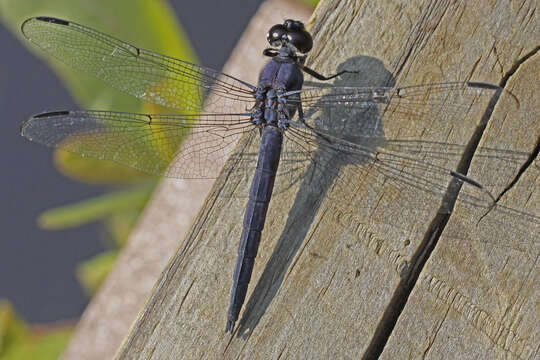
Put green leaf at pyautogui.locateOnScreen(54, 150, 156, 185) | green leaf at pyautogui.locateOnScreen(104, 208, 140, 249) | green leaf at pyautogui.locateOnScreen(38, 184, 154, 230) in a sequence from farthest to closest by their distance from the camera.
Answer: green leaf at pyautogui.locateOnScreen(104, 208, 140, 249) < green leaf at pyautogui.locateOnScreen(38, 184, 154, 230) < green leaf at pyautogui.locateOnScreen(54, 150, 156, 185)

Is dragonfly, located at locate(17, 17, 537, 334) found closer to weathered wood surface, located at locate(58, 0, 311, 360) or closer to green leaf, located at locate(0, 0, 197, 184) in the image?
weathered wood surface, located at locate(58, 0, 311, 360)

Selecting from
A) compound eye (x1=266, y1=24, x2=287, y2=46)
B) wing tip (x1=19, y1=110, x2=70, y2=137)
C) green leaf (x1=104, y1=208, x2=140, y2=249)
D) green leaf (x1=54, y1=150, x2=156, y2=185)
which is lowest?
green leaf (x1=104, y1=208, x2=140, y2=249)

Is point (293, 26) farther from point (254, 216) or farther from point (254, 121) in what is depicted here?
point (254, 216)

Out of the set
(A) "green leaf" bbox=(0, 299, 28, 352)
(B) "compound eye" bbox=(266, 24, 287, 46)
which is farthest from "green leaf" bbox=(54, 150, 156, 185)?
(B) "compound eye" bbox=(266, 24, 287, 46)

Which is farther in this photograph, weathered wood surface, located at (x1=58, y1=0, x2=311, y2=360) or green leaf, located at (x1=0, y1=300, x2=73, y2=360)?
green leaf, located at (x1=0, y1=300, x2=73, y2=360)

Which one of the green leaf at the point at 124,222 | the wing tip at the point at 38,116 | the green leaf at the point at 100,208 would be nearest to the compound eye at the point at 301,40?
the wing tip at the point at 38,116

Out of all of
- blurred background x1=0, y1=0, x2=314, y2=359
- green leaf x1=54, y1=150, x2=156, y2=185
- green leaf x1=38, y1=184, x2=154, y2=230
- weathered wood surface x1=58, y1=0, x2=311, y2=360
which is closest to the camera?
weathered wood surface x1=58, y1=0, x2=311, y2=360

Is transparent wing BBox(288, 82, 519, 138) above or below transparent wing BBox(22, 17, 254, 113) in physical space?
Result: above

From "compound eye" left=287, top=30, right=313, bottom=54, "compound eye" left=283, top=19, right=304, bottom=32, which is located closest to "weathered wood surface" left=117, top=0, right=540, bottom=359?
"compound eye" left=287, top=30, right=313, bottom=54

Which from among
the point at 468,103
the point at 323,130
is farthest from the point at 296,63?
the point at 468,103

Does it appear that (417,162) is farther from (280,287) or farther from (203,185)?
(203,185)
